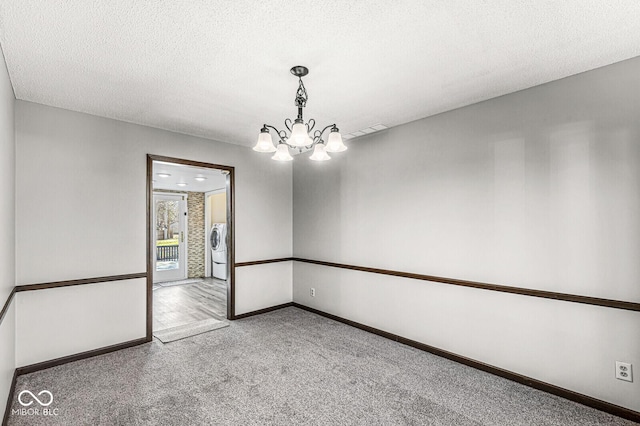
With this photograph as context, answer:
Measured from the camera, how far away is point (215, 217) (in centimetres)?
822

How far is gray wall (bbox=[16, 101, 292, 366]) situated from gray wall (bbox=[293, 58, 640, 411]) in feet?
8.70

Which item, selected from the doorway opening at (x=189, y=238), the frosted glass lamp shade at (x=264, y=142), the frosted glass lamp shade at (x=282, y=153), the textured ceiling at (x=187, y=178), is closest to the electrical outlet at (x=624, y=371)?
the frosted glass lamp shade at (x=282, y=153)

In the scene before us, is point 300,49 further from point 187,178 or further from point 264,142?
point 187,178

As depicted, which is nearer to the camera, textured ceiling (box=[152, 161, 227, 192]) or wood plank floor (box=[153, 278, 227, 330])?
wood plank floor (box=[153, 278, 227, 330])

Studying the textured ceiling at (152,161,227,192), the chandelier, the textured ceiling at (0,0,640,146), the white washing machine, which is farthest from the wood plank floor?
the chandelier

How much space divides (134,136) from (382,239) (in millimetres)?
3150

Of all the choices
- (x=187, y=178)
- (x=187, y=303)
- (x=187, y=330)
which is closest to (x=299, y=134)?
(x=187, y=330)

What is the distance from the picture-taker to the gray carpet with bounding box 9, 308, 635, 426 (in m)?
2.21

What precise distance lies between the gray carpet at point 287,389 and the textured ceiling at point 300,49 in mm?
2530

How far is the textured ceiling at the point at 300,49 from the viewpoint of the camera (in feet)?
5.64

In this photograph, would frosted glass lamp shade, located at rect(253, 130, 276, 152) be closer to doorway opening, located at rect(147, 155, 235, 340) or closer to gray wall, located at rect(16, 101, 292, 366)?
gray wall, located at rect(16, 101, 292, 366)

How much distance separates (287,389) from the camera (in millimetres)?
2582

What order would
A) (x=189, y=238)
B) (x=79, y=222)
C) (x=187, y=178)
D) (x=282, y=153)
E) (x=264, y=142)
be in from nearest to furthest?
1. (x=264, y=142)
2. (x=282, y=153)
3. (x=79, y=222)
4. (x=187, y=178)
5. (x=189, y=238)

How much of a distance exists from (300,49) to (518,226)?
2320mm
